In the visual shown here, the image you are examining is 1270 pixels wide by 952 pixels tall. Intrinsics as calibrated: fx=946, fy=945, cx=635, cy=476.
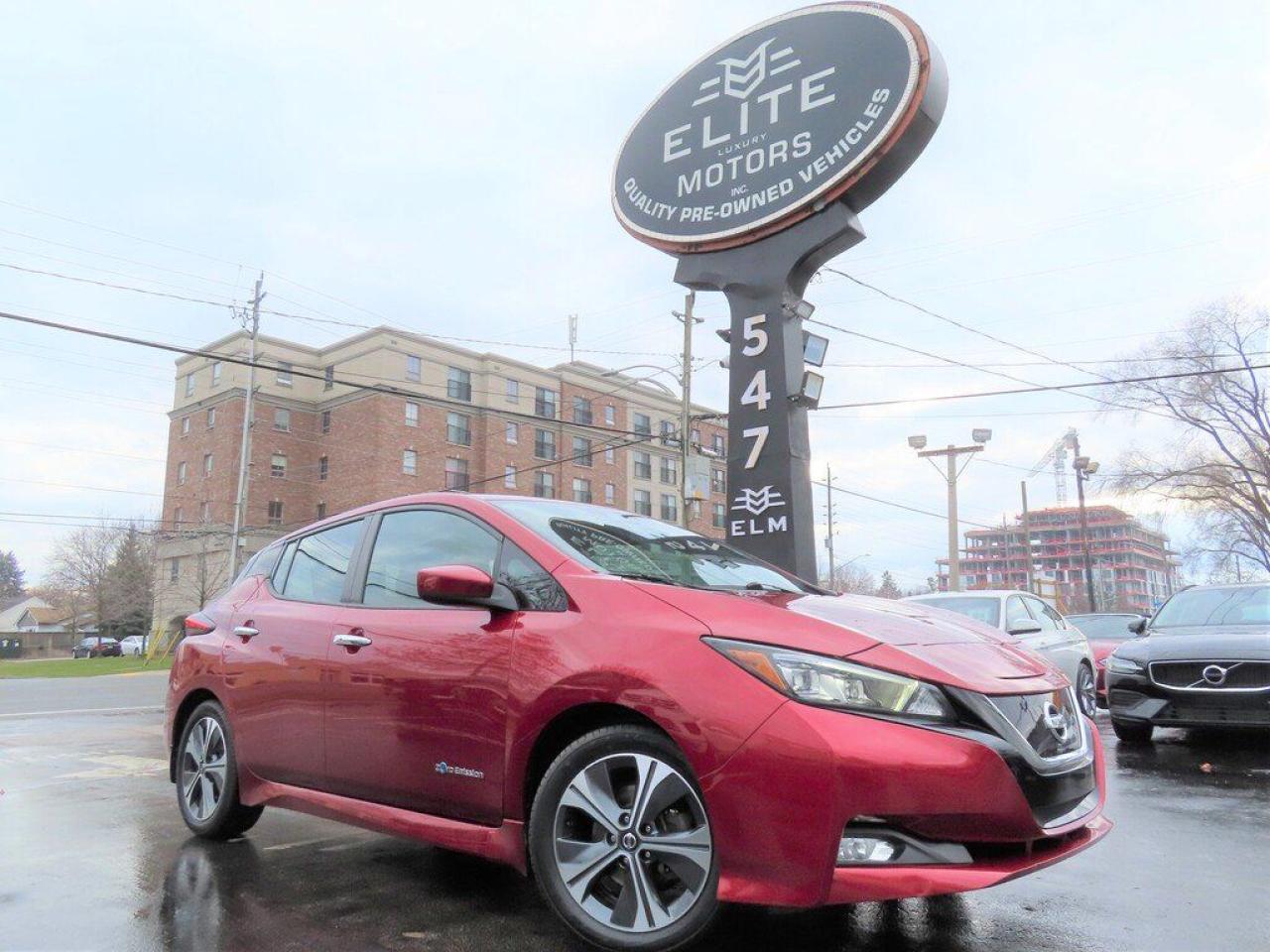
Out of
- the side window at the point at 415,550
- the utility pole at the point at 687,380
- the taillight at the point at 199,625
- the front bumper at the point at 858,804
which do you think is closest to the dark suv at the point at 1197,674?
the front bumper at the point at 858,804

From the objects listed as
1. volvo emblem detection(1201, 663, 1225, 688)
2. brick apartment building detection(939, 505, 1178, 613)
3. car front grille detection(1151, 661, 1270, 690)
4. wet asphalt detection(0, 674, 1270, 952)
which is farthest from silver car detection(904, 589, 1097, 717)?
brick apartment building detection(939, 505, 1178, 613)

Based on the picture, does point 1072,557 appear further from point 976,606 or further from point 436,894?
point 436,894

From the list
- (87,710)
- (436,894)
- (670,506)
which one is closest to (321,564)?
(436,894)

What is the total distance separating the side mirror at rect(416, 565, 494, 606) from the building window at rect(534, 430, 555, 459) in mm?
46783

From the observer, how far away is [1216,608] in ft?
27.8

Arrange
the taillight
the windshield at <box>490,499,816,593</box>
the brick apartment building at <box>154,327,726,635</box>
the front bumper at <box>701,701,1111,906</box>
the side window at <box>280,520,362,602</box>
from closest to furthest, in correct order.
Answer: the front bumper at <box>701,701,1111,906</box> < the windshield at <box>490,499,816,593</box> < the side window at <box>280,520,362,602</box> < the taillight < the brick apartment building at <box>154,327,726,635</box>

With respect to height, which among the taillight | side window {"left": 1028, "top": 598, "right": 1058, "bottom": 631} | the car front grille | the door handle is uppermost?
side window {"left": 1028, "top": 598, "right": 1058, "bottom": 631}

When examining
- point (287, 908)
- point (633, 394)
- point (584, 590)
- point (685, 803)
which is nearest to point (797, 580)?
point (584, 590)

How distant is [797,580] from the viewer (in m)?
4.33

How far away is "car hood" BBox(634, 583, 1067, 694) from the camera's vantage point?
279 cm

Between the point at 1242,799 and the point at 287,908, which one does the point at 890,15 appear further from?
the point at 287,908

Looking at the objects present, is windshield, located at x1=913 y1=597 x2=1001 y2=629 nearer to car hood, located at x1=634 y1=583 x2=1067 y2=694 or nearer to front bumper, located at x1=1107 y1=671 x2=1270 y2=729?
front bumper, located at x1=1107 y1=671 x2=1270 y2=729

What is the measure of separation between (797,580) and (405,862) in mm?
2162

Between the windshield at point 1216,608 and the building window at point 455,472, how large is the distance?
39.0 meters
